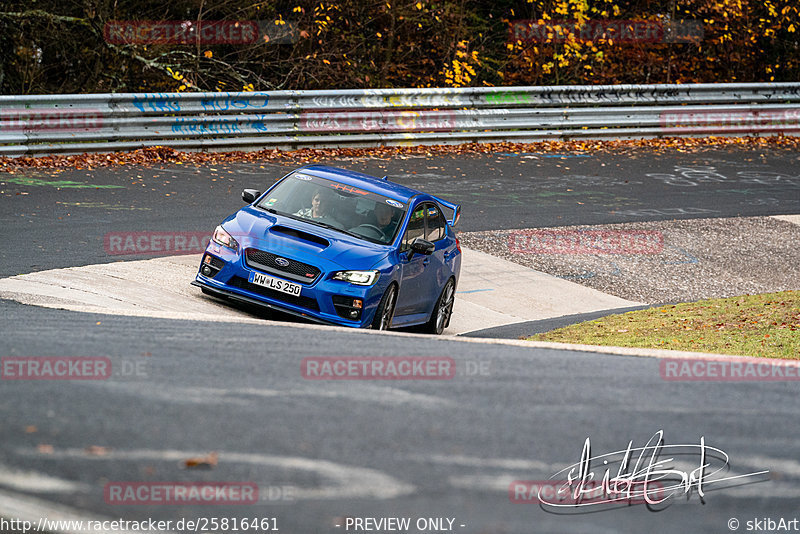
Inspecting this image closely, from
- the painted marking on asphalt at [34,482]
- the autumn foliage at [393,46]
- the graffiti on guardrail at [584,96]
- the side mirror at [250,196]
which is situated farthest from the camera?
the graffiti on guardrail at [584,96]

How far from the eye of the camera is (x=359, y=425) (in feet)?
14.7

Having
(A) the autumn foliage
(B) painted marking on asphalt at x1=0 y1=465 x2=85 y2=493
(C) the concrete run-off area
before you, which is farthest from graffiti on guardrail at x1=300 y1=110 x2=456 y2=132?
(B) painted marking on asphalt at x1=0 y1=465 x2=85 y2=493

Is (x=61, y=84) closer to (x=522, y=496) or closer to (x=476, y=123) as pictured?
(x=476, y=123)

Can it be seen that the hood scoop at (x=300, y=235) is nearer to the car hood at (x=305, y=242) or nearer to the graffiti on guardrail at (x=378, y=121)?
the car hood at (x=305, y=242)

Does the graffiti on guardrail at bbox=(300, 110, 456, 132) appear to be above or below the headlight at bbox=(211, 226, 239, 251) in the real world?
below

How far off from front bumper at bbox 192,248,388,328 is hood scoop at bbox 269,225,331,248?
0.41m

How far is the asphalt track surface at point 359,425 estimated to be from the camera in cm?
386

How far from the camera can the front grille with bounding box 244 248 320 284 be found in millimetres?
9508

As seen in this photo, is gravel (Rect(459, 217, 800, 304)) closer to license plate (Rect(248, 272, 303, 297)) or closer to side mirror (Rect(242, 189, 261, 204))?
side mirror (Rect(242, 189, 261, 204))

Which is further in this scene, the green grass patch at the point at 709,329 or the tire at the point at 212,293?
the tire at the point at 212,293

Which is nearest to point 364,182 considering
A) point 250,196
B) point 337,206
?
point 337,206

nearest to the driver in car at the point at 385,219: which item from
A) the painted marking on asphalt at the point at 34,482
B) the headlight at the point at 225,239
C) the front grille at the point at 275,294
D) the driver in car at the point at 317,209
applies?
the driver in car at the point at 317,209

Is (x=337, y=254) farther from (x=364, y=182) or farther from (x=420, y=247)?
(x=364, y=182)
